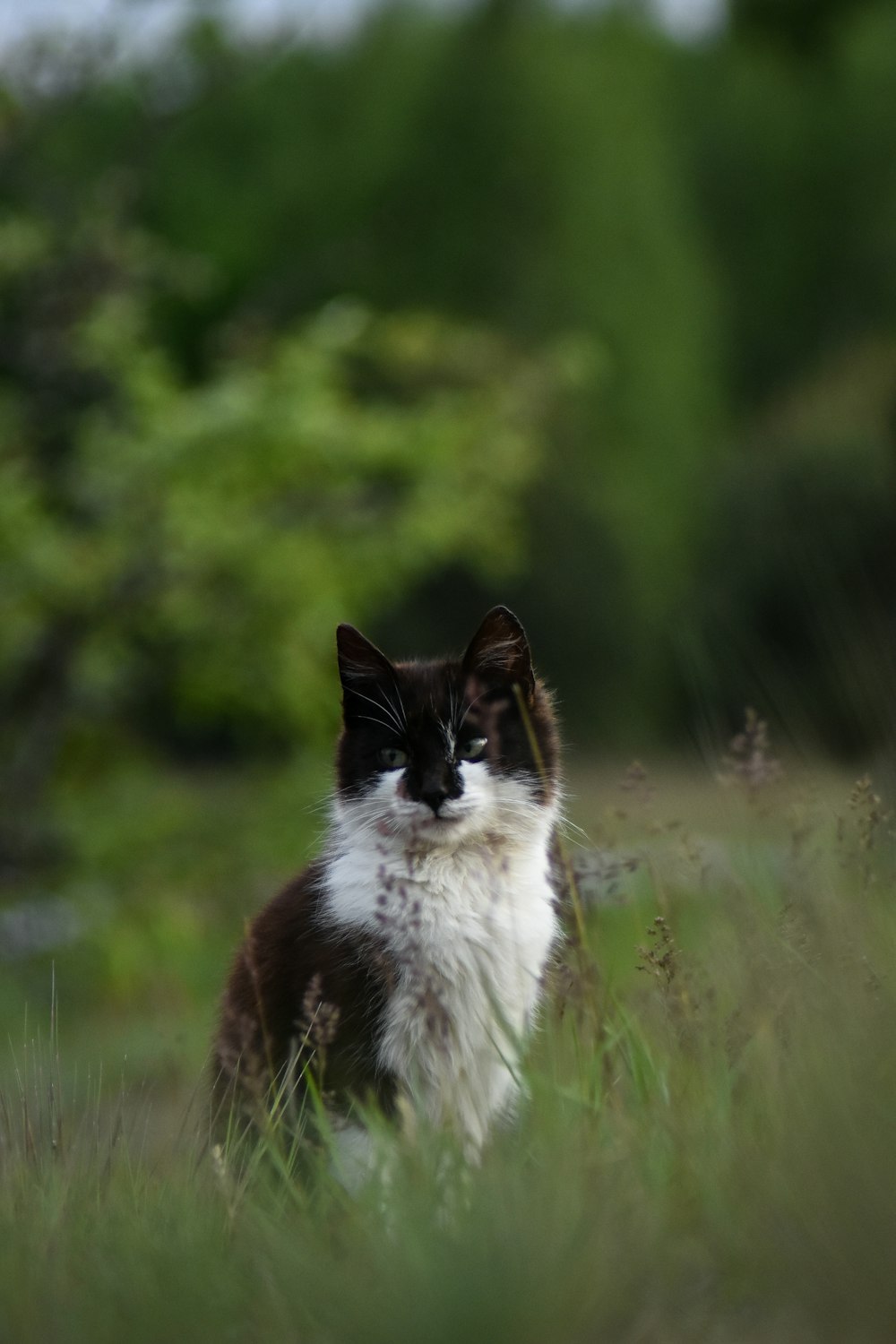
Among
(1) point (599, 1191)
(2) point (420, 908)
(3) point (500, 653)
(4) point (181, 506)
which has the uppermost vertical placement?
(4) point (181, 506)

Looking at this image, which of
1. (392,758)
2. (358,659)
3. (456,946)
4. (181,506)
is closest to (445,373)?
(181,506)

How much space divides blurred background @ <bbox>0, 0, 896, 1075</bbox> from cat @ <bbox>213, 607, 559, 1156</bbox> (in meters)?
0.55

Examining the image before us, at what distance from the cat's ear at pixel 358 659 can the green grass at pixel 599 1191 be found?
0.85 metres

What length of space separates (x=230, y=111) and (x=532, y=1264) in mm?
20125

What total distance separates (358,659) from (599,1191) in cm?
185

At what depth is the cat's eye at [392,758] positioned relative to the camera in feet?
12.8

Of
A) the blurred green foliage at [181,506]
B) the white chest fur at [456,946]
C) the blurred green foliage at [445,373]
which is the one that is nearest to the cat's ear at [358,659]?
the white chest fur at [456,946]

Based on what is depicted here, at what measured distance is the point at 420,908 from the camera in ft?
11.4

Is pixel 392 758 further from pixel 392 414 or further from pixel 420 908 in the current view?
pixel 392 414

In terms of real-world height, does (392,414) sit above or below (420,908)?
above

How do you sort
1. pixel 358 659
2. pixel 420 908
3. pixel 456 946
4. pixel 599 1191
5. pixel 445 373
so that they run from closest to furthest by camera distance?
1. pixel 599 1191
2. pixel 420 908
3. pixel 456 946
4. pixel 358 659
5. pixel 445 373

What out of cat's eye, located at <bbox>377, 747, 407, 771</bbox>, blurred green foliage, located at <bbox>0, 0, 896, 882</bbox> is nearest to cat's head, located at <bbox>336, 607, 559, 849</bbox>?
cat's eye, located at <bbox>377, 747, 407, 771</bbox>

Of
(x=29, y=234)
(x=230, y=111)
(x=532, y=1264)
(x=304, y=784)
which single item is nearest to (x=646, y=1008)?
(x=532, y=1264)

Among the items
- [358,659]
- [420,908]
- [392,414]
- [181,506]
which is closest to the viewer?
[420,908]
